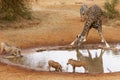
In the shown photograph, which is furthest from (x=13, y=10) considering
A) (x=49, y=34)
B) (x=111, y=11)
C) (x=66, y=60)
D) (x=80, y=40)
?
(x=66, y=60)

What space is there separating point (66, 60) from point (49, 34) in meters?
5.61

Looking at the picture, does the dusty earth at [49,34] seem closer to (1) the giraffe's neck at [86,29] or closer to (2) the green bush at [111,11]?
(2) the green bush at [111,11]

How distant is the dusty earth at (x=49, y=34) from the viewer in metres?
13.5

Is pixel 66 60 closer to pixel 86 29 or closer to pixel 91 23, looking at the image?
pixel 86 29

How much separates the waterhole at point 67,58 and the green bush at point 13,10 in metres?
7.00

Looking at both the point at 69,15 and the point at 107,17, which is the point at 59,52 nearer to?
the point at 107,17

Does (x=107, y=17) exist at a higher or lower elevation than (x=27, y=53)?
higher

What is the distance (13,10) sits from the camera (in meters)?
24.4

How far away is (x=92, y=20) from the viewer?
62.4 ft

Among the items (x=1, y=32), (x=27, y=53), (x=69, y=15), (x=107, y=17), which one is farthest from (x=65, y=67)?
(x=69, y=15)

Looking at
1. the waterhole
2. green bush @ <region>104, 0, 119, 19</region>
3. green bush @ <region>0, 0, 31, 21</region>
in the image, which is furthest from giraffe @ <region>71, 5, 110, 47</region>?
green bush @ <region>104, 0, 119, 19</region>

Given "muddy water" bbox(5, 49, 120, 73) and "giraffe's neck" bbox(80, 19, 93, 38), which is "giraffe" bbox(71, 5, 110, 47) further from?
"muddy water" bbox(5, 49, 120, 73)

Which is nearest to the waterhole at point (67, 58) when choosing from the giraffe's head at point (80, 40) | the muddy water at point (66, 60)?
the muddy water at point (66, 60)

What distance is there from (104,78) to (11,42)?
712cm
